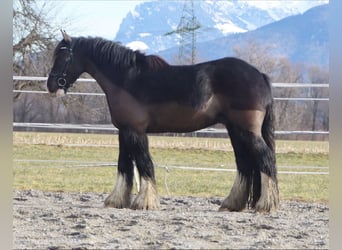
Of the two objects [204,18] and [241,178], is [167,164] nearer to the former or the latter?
[204,18]

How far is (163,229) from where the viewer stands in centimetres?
488

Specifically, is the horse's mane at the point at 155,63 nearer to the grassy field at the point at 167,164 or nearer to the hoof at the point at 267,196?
the hoof at the point at 267,196

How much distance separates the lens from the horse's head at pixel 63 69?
5.88 m

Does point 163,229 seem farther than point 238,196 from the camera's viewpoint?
No

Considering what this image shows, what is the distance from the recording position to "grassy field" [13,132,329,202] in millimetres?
9000

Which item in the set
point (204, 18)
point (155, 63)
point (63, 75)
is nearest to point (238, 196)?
point (155, 63)

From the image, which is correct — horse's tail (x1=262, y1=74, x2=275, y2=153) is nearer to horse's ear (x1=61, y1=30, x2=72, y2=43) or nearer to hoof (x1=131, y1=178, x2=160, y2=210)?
hoof (x1=131, y1=178, x2=160, y2=210)

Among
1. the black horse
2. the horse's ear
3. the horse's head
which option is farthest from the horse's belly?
the horse's ear

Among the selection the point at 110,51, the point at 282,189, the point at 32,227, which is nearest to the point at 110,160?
the point at 282,189

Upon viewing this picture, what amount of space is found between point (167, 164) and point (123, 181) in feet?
14.6

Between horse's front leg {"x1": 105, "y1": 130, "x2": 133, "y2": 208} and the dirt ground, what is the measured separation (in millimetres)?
154

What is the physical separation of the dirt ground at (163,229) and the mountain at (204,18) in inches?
84.7

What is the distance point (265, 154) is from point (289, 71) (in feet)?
21.8

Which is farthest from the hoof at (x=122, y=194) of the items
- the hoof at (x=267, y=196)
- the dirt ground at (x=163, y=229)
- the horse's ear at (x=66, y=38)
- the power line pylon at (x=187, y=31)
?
the power line pylon at (x=187, y=31)
